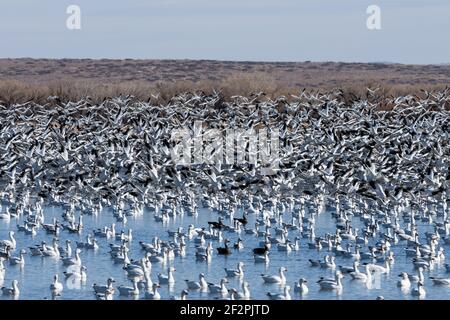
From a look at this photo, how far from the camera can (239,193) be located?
41281mm

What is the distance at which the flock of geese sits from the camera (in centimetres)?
2922

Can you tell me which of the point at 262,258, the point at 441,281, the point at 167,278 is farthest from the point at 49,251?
the point at 441,281

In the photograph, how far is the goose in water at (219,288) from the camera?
1010 inches

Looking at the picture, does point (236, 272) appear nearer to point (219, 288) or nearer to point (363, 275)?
point (219, 288)

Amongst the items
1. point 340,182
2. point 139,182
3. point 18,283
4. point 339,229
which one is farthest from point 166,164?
point 18,283

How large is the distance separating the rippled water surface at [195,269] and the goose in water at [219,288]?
203 mm

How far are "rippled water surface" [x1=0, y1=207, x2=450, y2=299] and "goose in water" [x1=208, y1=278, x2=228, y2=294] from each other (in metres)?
0.20

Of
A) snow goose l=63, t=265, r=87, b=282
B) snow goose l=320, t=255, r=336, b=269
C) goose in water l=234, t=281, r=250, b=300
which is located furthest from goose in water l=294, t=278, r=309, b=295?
snow goose l=63, t=265, r=87, b=282

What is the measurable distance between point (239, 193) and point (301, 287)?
1530 cm

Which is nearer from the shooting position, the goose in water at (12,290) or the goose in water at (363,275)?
the goose in water at (12,290)

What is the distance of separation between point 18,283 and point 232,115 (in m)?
26.2

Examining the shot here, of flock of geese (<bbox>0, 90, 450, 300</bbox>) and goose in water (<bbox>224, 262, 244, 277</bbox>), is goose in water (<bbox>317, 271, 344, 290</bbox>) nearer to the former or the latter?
flock of geese (<bbox>0, 90, 450, 300</bbox>)

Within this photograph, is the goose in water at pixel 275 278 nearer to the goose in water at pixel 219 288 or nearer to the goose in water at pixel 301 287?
the goose in water at pixel 301 287

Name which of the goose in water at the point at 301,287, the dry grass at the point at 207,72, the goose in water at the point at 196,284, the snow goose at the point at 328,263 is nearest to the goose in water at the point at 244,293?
the goose in water at the point at 196,284
